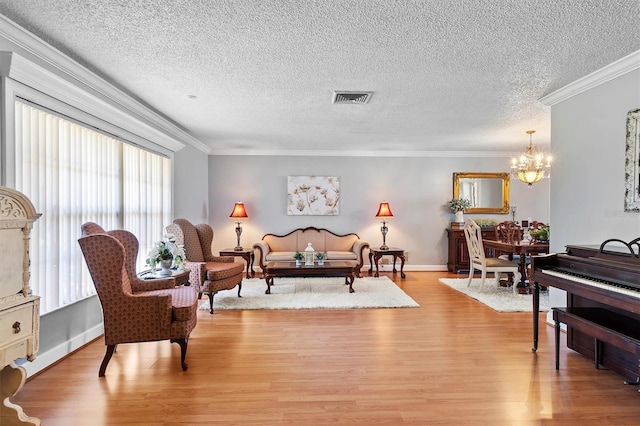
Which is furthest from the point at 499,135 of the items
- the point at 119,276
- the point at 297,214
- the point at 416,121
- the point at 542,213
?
the point at 119,276

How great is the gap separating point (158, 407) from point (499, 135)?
18.7 ft

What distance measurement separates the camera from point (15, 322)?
1663mm

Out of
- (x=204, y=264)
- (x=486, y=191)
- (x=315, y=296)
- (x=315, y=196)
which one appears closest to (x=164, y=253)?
(x=204, y=264)

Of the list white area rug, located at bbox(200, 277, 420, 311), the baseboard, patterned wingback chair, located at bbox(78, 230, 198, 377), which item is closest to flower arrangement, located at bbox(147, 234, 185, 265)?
patterned wingback chair, located at bbox(78, 230, 198, 377)

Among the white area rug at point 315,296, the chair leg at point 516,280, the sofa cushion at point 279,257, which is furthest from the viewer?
the sofa cushion at point 279,257

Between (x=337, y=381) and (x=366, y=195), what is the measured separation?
4.89 metres

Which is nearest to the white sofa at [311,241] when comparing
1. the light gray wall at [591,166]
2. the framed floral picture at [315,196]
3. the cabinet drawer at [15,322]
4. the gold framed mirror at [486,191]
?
the framed floral picture at [315,196]

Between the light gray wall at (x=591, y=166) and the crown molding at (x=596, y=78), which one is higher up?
the crown molding at (x=596, y=78)

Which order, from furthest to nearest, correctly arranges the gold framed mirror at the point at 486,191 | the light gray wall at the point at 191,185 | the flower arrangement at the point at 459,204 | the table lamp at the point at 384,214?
the gold framed mirror at the point at 486,191, the flower arrangement at the point at 459,204, the table lamp at the point at 384,214, the light gray wall at the point at 191,185

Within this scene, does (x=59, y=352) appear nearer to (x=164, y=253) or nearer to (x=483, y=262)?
(x=164, y=253)

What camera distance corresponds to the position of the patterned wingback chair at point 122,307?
8.16 feet

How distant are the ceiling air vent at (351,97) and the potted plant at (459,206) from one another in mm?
3858

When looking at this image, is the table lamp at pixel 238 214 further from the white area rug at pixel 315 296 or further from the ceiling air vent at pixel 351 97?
the ceiling air vent at pixel 351 97

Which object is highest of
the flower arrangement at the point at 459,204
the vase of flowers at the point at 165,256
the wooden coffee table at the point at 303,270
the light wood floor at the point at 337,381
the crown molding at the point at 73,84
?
the crown molding at the point at 73,84
